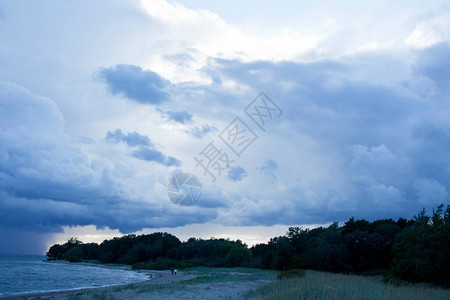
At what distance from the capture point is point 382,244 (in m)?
57.1

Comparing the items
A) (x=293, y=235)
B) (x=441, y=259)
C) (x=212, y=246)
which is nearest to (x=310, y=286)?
(x=441, y=259)

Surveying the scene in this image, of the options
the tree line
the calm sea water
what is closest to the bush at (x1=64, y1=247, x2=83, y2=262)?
the tree line

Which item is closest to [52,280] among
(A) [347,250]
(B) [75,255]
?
(A) [347,250]

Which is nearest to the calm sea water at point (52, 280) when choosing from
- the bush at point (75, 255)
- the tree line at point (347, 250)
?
the tree line at point (347, 250)

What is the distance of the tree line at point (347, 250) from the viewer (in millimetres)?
31500

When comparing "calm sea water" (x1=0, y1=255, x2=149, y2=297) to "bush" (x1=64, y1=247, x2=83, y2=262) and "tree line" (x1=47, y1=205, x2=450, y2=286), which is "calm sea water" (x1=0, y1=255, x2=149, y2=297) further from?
"bush" (x1=64, y1=247, x2=83, y2=262)

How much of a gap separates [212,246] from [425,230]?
8605cm

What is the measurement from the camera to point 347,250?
5850 centimetres

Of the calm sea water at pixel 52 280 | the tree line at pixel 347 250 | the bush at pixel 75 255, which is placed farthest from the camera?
the bush at pixel 75 255

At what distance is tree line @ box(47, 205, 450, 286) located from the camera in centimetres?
3150

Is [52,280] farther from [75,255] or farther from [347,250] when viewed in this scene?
[75,255]

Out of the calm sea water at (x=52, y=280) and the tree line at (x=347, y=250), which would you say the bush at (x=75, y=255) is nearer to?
the tree line at (x=347, y=250)

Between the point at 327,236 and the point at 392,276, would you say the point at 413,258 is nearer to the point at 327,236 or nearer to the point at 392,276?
the point at 392,276

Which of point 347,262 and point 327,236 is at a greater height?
point 327,236
